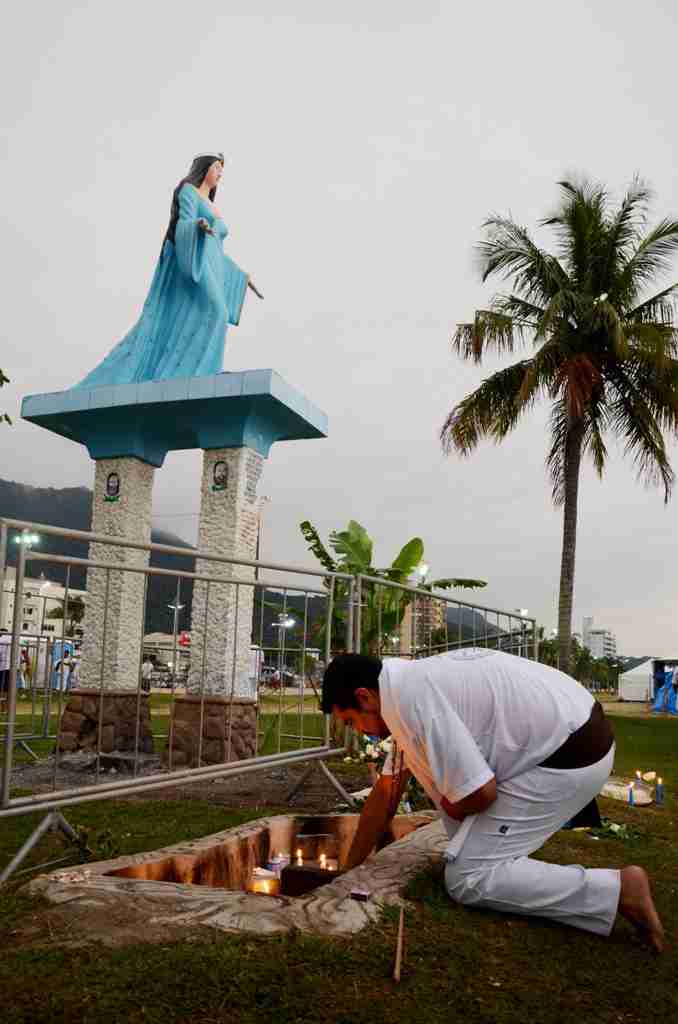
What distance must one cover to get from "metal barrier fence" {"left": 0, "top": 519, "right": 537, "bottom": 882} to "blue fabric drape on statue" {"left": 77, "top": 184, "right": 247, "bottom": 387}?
2582mm

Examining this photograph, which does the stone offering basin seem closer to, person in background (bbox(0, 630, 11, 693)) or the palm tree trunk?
person in background (bbox(0, 630, 11, 693))

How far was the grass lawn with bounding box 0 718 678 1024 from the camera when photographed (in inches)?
83.0

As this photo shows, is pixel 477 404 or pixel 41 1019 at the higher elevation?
pixel 477 404

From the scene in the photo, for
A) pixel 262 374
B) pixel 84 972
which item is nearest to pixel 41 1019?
pixel 84 972

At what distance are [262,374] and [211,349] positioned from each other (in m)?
1.44

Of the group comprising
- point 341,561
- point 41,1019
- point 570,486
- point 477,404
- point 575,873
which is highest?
point 477,404

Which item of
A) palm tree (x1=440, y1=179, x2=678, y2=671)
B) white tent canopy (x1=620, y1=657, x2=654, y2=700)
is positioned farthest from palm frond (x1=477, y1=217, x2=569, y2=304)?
white tent canopy (x1=620, y1=657, x2=654, y2=700)

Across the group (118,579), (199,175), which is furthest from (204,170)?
(118,579)

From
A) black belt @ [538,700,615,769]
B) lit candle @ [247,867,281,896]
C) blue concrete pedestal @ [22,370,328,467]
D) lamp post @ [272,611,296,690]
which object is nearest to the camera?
black belt @ [538,700,615,769]

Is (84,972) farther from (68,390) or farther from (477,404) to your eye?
(477,404)

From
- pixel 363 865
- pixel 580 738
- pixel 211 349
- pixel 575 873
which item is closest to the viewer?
pixel 575 873

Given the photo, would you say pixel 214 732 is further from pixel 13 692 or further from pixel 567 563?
pixel 567 563

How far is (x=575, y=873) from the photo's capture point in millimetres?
2836

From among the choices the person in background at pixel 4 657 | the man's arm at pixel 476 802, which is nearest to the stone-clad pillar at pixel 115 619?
the person in background at pixel 4 657
